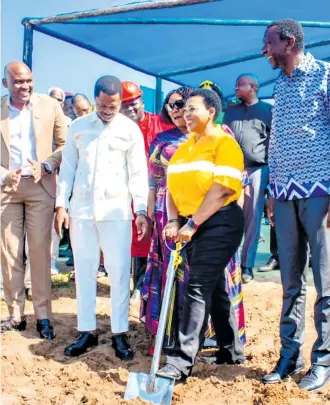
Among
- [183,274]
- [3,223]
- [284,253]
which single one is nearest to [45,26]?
[3,223]

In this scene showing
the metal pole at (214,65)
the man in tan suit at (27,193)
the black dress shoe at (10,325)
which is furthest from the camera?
the metal pole at (214,65)

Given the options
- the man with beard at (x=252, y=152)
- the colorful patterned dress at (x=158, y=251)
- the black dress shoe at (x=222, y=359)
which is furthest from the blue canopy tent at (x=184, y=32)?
the black dress shoe at (x=222, y=359)

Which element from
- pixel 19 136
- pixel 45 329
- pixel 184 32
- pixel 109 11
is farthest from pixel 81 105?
pixel 45 329

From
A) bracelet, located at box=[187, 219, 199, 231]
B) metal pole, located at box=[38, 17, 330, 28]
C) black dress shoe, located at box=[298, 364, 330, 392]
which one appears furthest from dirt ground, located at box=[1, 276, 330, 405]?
metal pole, located at box=[38, 17, 330, 28]

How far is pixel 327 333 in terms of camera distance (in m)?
2.83

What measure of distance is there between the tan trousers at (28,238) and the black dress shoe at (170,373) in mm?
1450

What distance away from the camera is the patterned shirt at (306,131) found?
280cm

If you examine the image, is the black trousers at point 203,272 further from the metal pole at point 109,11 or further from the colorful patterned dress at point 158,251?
the metal pole at point 109,11

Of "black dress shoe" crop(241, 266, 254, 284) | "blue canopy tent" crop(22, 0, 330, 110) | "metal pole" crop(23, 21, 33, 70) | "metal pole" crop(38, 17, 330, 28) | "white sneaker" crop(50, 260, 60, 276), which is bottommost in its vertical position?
"white sneaker" crop(50, 260, 60, 276)

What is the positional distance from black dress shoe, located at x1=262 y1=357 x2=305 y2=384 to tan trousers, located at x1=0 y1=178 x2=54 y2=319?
5.97ft

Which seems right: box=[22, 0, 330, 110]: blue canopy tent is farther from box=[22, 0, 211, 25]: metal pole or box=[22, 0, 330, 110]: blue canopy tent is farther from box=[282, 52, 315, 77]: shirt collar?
box=[282, 52, 315, 77]: shirt collar

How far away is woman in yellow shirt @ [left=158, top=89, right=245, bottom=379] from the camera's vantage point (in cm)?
288

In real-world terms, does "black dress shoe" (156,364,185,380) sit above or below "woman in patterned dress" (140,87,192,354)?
below

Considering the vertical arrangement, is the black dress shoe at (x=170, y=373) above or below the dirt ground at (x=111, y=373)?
above
